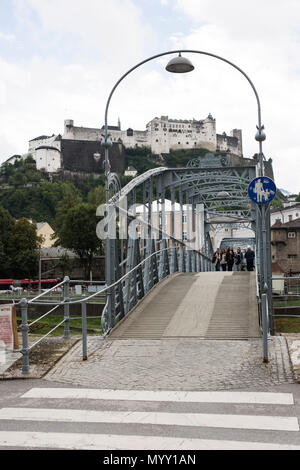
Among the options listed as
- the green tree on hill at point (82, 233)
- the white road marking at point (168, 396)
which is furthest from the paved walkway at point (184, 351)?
the green tree on hill at point (82, 233)

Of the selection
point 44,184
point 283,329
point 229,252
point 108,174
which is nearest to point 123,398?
point 108,174

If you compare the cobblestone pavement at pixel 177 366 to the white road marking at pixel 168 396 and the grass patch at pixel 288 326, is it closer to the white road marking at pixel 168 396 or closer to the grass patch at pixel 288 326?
the white road marking at pixel 168 396

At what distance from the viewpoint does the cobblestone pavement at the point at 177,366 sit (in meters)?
6.23

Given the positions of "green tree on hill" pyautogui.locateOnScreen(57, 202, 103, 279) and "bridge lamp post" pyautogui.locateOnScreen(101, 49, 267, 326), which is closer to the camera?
"bridge lamp post" pyautogui.locateOnScreen(101, 49, 267, 326)

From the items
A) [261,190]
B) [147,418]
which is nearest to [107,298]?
[261,190]

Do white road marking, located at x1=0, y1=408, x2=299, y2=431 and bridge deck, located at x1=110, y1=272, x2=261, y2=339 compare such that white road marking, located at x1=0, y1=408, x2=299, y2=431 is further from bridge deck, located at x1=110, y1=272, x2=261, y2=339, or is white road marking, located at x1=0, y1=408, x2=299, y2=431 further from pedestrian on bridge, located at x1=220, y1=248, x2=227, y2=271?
pedestrian on bridge, located at x1=220, y1=248, x2=227, y2=271

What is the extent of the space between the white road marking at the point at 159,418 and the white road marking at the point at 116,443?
415mm

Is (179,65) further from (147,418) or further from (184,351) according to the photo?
(147,418)

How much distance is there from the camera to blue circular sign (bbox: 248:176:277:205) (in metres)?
9.30

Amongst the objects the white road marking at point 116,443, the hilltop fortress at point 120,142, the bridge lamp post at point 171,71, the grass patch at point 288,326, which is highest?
the hilltop fortress at point 120,142

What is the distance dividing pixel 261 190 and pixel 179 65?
9.41 feet

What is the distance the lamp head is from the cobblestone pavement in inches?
199

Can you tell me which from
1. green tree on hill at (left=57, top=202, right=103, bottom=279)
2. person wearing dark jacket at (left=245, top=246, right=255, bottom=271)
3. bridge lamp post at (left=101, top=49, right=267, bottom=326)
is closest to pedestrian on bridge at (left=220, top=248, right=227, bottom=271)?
person wearing dark jacket at (left=245, top=246, right=255, bottom=271)
